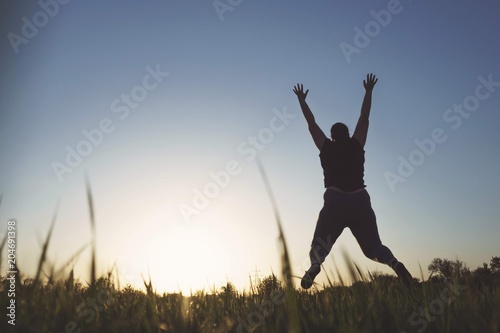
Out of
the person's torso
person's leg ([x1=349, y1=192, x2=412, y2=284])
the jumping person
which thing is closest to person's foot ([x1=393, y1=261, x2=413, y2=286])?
the jumping person

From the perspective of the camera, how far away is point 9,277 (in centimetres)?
213

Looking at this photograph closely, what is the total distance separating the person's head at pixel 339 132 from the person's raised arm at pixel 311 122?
168mm

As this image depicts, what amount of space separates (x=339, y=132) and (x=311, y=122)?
44 cm

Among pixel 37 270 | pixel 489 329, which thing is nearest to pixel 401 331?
pixel 489 329

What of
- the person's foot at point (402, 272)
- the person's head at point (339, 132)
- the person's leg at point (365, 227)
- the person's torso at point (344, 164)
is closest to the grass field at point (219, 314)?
the person's foot at point (402, 272)

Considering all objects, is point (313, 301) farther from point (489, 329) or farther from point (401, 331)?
point (489, 329)

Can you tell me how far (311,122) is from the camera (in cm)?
630

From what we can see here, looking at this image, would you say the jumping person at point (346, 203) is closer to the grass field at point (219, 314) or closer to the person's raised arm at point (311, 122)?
the person's raised arm at point (311, 122)

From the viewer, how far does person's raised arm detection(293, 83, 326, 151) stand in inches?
243

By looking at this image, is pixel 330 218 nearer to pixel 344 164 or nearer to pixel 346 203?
pixel 346 203

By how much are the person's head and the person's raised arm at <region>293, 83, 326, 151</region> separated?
17 centimetres

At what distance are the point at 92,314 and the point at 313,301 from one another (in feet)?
5.82

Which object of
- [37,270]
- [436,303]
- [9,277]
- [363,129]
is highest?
[363,129]

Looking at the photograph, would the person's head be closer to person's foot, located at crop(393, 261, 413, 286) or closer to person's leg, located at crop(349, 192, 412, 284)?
person's leg, located at crop(349, 192, 412, 284)
